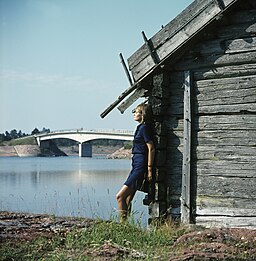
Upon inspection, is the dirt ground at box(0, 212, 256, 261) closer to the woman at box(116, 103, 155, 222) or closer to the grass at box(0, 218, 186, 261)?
the grass at box(0, 218, 186, 261)

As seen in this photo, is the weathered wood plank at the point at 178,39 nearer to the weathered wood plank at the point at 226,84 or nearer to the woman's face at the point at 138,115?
the woman's face at the point at 138,115

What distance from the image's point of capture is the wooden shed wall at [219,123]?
7316 millimetres

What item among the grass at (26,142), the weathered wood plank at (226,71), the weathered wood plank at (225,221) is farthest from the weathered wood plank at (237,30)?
the grass at (26,142)

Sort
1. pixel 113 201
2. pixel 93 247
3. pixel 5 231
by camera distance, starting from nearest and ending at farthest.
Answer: pixel 93 247
pixel 5 231
pixel 113 201

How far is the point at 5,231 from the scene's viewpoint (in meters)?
7.13

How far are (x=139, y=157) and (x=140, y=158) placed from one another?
2cm

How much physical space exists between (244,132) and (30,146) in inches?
2885

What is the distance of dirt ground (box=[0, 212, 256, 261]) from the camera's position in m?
5.42

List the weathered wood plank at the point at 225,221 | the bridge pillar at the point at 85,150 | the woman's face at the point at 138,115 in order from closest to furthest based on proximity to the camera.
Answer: the weathered wood plank at the point at 225,221 < the woman's face at the point at 138,115 < the bridge pillar at the point at 85,150

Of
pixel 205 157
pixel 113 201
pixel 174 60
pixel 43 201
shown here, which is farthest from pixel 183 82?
pixel 43 201

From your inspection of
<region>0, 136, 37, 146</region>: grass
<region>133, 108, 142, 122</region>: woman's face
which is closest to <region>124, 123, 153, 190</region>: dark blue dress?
<region>133, 108, 142, 122</region>: woman's face

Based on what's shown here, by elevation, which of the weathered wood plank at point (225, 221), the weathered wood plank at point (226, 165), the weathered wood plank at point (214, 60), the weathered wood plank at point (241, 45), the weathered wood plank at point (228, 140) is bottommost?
the weathered wood plank at point (225, 221)

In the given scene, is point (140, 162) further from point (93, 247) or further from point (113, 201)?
point (113, 201)

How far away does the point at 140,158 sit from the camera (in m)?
7.83
